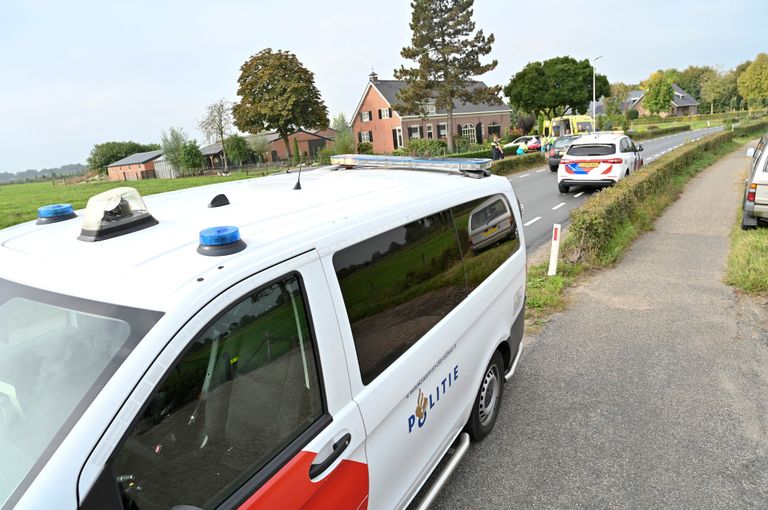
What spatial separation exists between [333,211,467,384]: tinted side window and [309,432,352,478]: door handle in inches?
10.4

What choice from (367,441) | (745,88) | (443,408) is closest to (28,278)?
(367,441)

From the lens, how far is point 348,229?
6.93 feet

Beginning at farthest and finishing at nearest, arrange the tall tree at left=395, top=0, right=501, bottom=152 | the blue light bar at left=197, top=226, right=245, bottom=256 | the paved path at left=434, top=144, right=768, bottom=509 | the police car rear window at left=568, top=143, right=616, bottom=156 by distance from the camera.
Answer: the tall tree at left=395, top=0, right=501, bottom=152 < the police car rear window at left=568, top=143, right=616, bottom=156 < the paved path at left=434, top=144, right=768, bottom=509 < the blue light bar at left=197, top=226, right=245, bottom=256

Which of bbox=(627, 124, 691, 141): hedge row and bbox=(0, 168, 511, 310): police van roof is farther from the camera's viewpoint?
bbox=(627, 124, 691, 141): hedge row

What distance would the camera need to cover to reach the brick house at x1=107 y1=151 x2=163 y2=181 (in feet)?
233

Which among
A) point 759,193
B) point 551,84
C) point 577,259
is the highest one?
point 551,84

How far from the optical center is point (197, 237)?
190 centimetres

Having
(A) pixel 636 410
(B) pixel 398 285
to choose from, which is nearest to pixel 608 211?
(A) pixel 636 410

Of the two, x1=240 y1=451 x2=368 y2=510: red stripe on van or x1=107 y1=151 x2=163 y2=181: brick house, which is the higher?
x1=107 y1=151 x2=163 y2=181: brick house

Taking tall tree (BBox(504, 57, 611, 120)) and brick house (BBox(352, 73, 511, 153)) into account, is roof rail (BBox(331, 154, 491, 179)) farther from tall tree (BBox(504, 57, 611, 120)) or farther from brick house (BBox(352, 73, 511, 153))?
tall tree (BBox(504, 57, 611, 120))

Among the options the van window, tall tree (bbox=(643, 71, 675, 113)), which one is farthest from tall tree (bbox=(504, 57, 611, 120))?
the van window

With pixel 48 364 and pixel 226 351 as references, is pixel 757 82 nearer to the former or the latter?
pixel 226 351

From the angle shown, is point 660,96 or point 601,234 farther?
point 660,96

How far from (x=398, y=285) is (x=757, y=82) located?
306 feet
